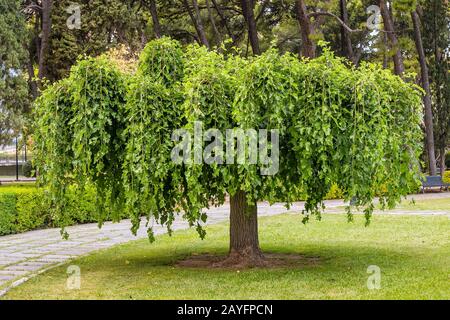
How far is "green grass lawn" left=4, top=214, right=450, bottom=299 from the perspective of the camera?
7.96m

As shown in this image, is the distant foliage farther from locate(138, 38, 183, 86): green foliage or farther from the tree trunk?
the tree trunk

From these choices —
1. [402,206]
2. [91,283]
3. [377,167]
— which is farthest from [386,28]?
[91,283]

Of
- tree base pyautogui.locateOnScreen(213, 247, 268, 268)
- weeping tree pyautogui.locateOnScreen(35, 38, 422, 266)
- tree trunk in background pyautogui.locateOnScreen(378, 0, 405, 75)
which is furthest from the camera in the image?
tree trunk in background pyautogui.locateOnScreen(378, 0, 405, 75)

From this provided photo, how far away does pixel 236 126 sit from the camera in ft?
29.2

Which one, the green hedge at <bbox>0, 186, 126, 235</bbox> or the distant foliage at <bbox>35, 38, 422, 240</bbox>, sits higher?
the distant foliage at <bbox>35, 38, 422, 240</bbox>

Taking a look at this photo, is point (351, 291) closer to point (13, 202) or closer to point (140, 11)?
point (13, 202)

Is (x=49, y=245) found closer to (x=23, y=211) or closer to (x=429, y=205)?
(x=23, y=211)

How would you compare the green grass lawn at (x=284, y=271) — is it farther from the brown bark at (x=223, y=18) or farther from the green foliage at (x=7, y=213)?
the brown bark at (x=223, y=18)

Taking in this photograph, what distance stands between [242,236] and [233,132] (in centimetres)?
210

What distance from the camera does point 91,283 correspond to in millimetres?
8836

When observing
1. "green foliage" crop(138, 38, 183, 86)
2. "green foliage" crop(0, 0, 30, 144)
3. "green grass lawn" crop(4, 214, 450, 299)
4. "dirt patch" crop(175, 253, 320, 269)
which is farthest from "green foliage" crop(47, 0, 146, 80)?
"green foliage" crop(138, 38, 183, 86)

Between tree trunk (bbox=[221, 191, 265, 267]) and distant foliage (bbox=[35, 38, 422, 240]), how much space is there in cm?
87

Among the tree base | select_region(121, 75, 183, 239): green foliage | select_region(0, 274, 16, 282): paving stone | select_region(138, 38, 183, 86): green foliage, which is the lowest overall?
select_region(0, 274, 16, 282): paving stone

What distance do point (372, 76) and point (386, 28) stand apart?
658 inches
